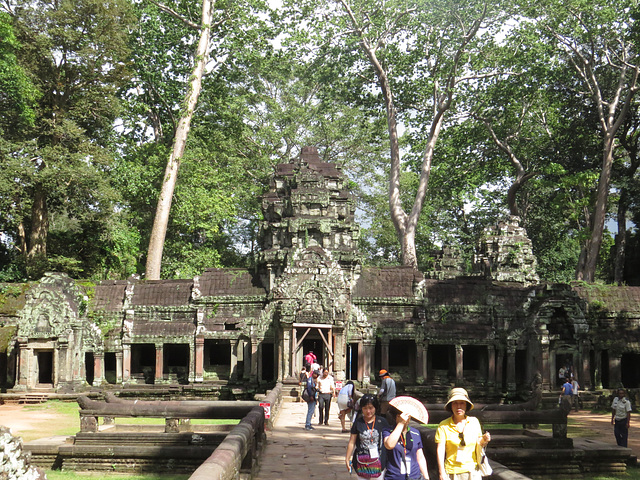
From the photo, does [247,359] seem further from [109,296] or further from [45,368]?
[45,368]

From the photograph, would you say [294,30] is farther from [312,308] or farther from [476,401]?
[476,401]

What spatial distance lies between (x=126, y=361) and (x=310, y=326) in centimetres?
790

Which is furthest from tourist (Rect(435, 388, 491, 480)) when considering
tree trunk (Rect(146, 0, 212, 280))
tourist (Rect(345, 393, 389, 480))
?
tree trunk (Rect(146, 0, 212, 280))

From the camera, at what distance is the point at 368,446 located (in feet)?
23.3

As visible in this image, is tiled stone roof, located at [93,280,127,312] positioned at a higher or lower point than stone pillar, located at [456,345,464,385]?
higher

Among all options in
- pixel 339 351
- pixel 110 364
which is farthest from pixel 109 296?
pixel 339 351

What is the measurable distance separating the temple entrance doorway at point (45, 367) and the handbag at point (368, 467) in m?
22.9

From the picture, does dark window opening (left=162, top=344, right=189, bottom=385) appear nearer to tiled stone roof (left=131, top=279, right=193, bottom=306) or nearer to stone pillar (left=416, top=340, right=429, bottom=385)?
tiled stone roof (left=131, top=279, right=193, bottom=306)

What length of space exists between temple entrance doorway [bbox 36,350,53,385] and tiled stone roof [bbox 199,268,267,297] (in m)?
6.48

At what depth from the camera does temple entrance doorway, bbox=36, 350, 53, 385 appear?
2731 centimetres

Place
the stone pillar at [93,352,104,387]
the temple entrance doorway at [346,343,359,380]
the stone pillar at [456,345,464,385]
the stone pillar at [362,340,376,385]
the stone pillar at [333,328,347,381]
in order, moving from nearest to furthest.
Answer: the stone pillar at [333,328,347,381] → the stone pillar at [362,340,376,385] → the stone pillar at [93,352,104,387] → the temple entrance doorway at [346,343,359,380] → the stone pillar at [456,345,464,385]

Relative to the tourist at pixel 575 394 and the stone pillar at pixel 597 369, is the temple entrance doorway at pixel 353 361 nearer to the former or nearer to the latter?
the tourist at pixel 575 394

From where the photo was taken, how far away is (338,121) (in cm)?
4809

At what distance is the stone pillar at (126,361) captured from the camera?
27.8 meters
